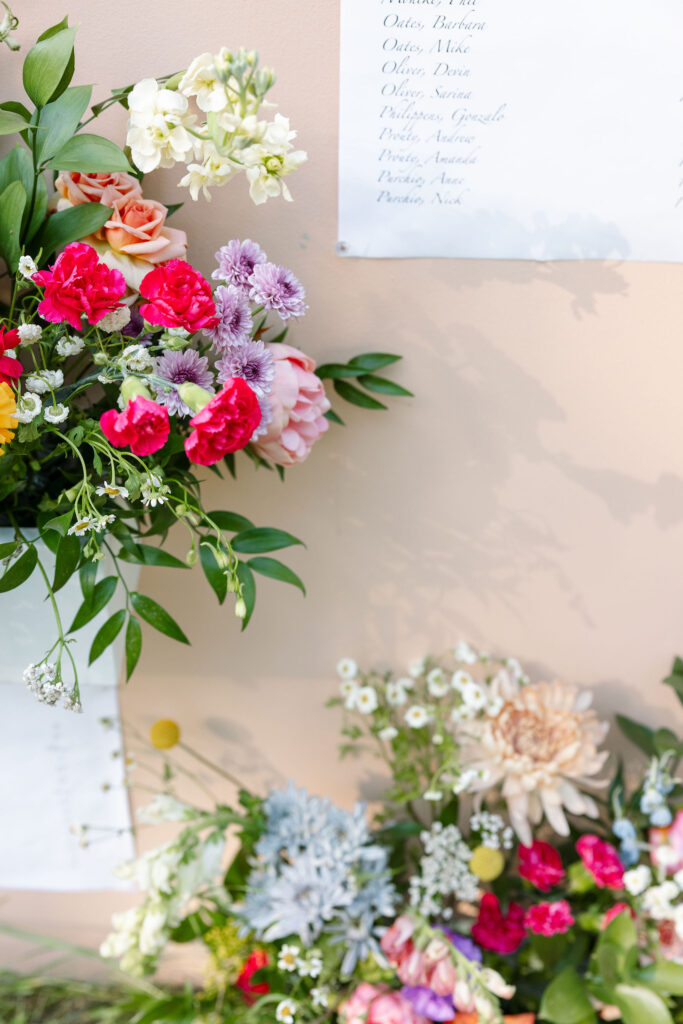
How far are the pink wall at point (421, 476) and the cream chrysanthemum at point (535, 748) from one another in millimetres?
71

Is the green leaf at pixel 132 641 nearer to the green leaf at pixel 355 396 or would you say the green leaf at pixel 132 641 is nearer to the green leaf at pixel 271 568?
the green leaf at pixel 271 568

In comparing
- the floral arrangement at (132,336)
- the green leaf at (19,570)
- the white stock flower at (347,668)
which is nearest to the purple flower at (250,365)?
the floral arrangement at (132,336)

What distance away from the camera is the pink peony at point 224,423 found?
504 millimetres

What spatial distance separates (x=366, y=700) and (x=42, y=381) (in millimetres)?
539

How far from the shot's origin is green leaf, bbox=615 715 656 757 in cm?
92

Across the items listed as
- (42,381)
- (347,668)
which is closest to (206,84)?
(42,381)

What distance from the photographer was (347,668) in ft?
2.98

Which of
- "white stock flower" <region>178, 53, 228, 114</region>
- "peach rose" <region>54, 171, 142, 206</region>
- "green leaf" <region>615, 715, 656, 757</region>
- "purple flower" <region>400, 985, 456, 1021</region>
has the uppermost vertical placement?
"white stock flower" <region>178, 53, 228, 114</region>

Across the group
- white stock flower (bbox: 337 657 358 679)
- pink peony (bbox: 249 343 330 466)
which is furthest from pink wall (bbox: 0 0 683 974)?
pink peony (bbox: 249 343 330 466)

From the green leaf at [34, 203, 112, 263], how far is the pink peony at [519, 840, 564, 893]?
84 cm

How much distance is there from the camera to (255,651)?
0.92 metres

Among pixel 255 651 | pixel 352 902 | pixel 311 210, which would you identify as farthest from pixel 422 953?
pixel 311 210

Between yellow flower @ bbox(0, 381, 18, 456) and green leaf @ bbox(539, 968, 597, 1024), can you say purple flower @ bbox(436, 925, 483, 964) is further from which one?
yellow flower @ bbox(0, 381, 18, 456)

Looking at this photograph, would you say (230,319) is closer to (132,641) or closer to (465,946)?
(132,641)
